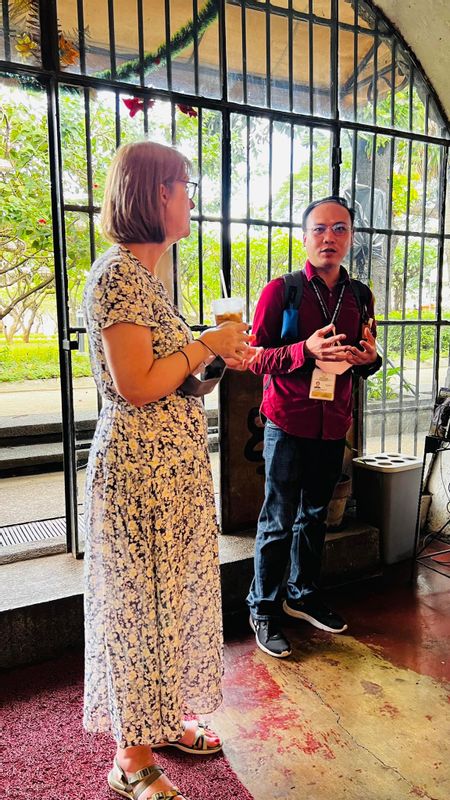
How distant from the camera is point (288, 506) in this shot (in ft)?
7.48

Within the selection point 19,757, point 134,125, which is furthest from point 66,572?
point 134,125

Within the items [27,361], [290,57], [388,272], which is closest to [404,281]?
[388,272]

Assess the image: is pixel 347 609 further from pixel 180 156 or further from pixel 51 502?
pixel 51 502

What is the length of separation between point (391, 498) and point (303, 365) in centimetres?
123

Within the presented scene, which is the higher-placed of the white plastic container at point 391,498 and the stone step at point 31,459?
the white plastic container at point 391,498

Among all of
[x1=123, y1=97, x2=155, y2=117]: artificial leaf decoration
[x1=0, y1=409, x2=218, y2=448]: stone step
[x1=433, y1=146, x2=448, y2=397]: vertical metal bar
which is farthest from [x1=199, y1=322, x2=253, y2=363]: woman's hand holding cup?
[x1=0, y1=409, x2=218, y2=448]: stone step

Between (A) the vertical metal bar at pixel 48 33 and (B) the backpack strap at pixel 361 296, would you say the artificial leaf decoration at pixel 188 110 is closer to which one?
(A) the vertical metal bar at pixel 48 33

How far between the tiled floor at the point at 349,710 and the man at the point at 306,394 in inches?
5.4

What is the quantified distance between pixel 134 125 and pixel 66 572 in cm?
202

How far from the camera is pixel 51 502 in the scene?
4273 millimetres

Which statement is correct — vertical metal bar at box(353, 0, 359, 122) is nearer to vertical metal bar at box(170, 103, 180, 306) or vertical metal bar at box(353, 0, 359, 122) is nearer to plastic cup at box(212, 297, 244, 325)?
vertical metal bar at box(170, 103, 180, 306)

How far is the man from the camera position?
2.24 metres

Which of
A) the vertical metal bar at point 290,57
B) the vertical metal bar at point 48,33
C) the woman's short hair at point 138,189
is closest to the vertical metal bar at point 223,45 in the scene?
the vertical metal bar at point 290,57

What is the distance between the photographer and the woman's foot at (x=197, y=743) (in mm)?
1730
